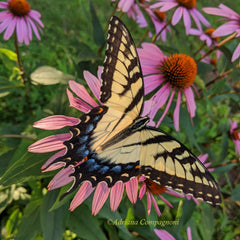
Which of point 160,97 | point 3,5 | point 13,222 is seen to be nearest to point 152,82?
point 160,97

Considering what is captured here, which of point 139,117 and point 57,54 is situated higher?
point 139,117

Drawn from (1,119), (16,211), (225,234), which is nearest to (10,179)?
(16,211)

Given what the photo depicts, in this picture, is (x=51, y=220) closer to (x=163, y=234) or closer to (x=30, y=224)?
(x=30, y=224)

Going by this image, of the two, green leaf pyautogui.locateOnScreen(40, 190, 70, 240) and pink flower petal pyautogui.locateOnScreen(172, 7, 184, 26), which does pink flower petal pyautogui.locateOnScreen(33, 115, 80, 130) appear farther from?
pink flower petal pyautogui.locateOnScreen(172, 7, 184, 26)

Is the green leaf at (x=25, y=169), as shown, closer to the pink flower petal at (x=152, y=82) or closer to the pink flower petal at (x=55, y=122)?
the pink flower petal at (x=55, y=122)

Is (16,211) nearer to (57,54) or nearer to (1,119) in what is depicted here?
(1,119)

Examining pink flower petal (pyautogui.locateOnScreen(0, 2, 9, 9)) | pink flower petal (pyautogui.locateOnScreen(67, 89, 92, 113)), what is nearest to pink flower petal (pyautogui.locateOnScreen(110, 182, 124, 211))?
pink flower petal (pyautogui.locateOnScreen(67, 89, 92, 113))

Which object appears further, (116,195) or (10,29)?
(10,29)
